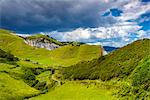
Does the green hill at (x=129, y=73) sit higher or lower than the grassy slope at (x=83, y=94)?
higher

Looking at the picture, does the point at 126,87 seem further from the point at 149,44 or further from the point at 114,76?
the point at 149,44

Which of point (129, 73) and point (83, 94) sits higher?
point (129, 73)

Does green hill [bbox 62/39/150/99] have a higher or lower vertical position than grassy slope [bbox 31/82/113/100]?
higher

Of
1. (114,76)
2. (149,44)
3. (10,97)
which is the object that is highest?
(149,44)

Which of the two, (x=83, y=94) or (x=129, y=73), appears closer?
(x=83, y=94)

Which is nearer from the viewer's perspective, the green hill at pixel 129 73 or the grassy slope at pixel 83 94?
the green hill at pixel 129 73

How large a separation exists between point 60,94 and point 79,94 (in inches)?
645

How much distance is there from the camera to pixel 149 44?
194 metres

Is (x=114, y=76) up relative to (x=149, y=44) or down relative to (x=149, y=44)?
down

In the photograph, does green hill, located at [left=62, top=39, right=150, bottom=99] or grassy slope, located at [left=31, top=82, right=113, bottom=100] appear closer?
green hill, located at [left=62, top=39, right=150, bottom=99]

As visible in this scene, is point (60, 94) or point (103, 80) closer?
point (60, 94)

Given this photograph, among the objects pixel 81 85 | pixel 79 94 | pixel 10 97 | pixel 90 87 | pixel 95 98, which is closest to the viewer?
pixel 95 98

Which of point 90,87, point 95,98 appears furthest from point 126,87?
point 90,87

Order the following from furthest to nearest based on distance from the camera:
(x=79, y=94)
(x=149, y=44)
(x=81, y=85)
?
(x=149, y=44) < (x=81, y=85) < (x=79, y=94)
